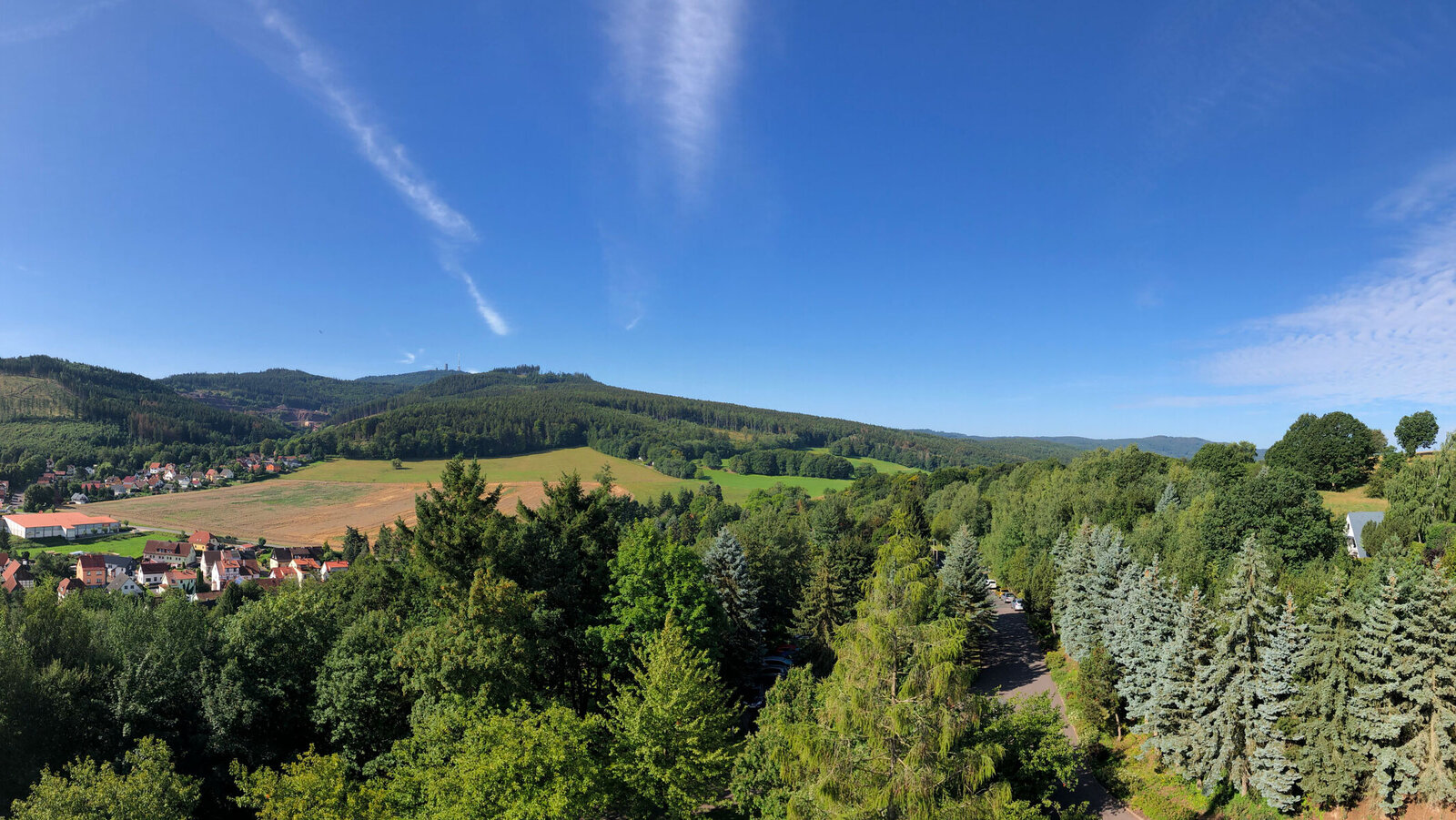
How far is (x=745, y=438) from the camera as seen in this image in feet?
618

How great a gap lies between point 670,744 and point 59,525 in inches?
4765

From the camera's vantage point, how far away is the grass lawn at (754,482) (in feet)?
392

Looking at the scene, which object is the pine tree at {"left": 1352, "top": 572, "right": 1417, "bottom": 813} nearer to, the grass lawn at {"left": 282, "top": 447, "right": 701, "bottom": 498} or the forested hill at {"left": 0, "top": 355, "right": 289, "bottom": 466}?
the grass lawn at {"left": 282, "top": 447, "right": 701, "bottom": 498}

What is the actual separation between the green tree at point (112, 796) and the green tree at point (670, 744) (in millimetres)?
11070

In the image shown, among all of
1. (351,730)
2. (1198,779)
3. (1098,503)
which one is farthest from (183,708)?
(1098,503)

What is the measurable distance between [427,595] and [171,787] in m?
11.5

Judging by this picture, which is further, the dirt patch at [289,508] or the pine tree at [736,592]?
the dirt patch at [289,508]

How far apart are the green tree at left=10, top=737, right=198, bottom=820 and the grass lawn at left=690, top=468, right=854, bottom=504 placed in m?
97.0

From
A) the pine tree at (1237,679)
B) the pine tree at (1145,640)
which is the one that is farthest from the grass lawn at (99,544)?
the pine tree at (1237,679)

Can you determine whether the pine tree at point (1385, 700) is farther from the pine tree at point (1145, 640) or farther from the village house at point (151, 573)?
the village house at point (151, 573)

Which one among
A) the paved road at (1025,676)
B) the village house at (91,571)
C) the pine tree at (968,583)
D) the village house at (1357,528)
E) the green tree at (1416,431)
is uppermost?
the green tree at (1416,431)

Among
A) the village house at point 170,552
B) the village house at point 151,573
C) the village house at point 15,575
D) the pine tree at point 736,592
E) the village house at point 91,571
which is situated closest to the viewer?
the pine tree at point 736,592

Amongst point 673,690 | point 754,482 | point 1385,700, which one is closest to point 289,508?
point 754,482

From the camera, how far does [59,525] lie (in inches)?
3501
